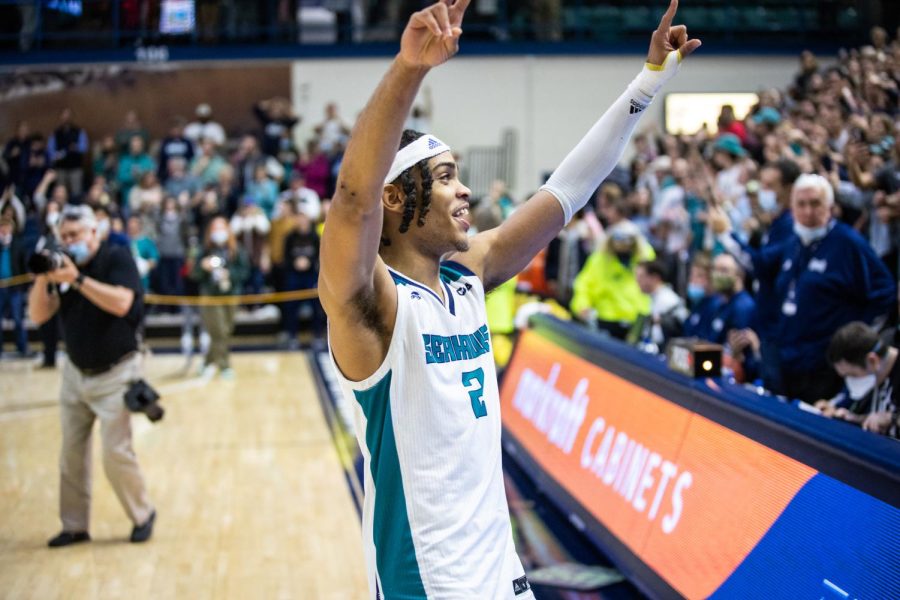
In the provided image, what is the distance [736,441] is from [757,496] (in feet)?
1.32

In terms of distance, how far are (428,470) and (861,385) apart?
11.6ft

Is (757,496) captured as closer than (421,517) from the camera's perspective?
No

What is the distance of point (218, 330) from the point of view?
1349 cm

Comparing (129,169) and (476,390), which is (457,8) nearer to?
(476,390)

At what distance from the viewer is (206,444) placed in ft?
32.6

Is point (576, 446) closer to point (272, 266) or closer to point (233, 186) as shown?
point (272, 266)

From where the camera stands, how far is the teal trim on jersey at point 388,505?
272 centimetres

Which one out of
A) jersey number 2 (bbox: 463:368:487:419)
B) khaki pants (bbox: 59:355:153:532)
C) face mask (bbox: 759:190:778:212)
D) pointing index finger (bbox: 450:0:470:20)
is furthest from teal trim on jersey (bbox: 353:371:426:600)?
face mask (bbox: 759:190:778:212)

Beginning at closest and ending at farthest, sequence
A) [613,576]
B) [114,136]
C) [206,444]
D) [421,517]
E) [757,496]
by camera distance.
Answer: [421,517] → [757,496] → [613,576] → [206,444] → [114,136]

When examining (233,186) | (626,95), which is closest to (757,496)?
(626,95)

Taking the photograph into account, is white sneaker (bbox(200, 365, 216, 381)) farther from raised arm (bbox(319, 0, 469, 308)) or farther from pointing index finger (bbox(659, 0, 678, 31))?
raised arm (bbox(319, 0, 469, 308))

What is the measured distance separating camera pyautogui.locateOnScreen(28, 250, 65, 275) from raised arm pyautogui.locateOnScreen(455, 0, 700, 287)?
3975 mm

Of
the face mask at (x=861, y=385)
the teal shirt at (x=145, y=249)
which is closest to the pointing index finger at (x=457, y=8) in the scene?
the face mask at (x=861, y=385)

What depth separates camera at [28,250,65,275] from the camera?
6.33 meters
